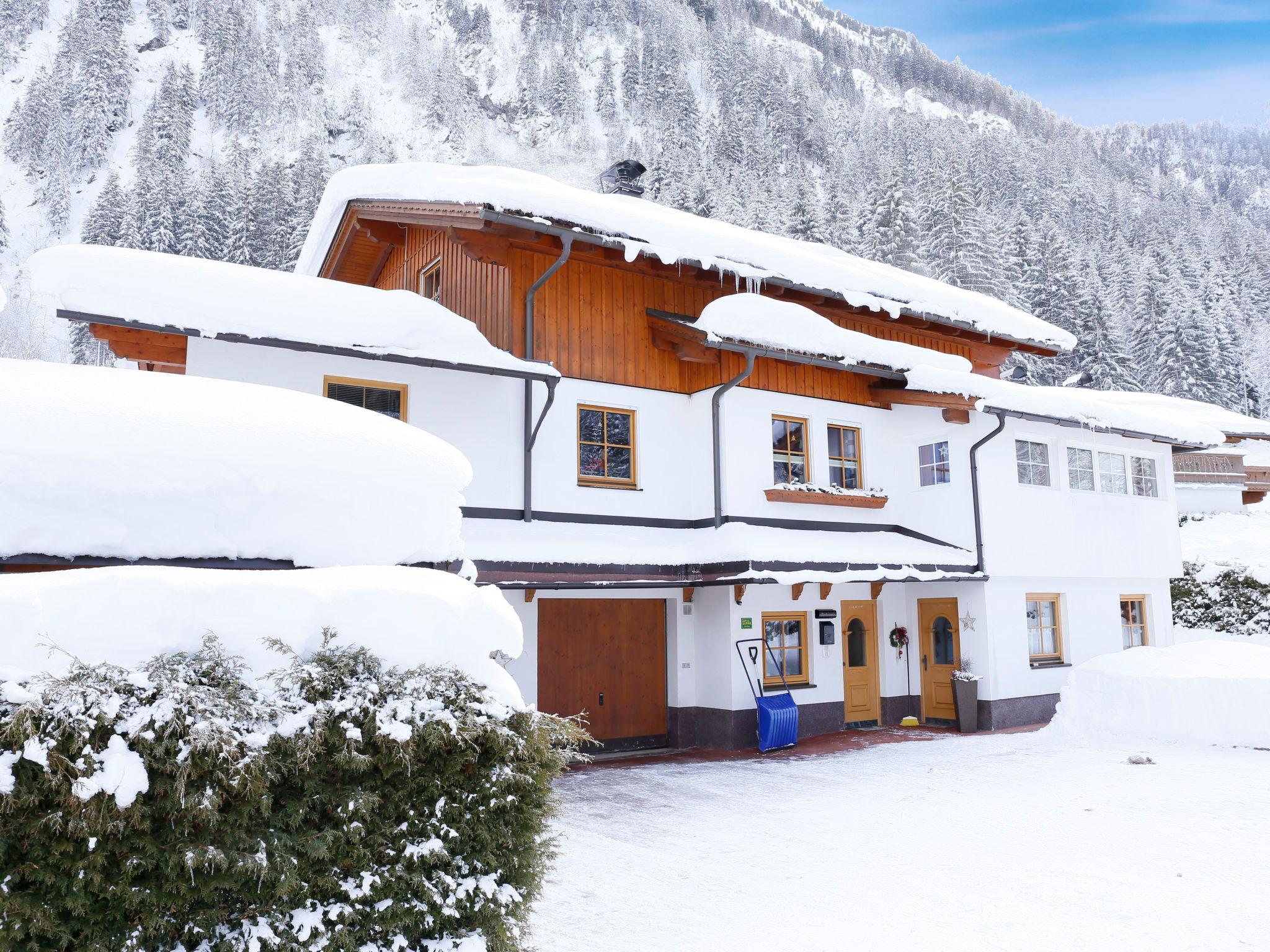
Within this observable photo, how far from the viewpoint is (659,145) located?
91.1 meters

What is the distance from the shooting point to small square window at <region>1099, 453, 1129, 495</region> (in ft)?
50.7

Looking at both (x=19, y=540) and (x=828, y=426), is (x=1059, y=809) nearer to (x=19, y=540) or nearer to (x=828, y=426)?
(x=828, y=426)

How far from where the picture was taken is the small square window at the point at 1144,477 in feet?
52.6

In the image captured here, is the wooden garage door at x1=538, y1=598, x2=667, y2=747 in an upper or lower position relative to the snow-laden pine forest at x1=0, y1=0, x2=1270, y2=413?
lower

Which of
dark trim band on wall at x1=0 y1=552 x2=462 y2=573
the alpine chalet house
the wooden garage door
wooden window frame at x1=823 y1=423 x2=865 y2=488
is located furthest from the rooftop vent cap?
dark trim band on wall at x1=0 y1=552 x2=462 y2=573

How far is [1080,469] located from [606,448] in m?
8.51

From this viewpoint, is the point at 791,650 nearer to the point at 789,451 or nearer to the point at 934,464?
the point at 789,451

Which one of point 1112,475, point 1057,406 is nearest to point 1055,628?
point 1112,475

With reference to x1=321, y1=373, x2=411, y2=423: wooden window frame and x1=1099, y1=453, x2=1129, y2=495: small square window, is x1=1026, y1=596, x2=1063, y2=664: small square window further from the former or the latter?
x1=321, y1=373, x2=411, y2=423: wooden window frame

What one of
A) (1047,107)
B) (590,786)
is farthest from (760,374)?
(1047,107)

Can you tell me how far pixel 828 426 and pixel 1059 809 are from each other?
7069 millimetres

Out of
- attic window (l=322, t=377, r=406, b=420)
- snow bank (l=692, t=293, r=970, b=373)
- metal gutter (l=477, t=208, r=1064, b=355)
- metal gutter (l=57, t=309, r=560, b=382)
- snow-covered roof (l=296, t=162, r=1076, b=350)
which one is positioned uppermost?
snow-covered roof (l=296, t=162, r=1076, b=350)

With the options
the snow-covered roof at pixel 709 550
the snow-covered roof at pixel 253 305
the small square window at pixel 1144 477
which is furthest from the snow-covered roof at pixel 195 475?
the small square window at pixel 1144 477

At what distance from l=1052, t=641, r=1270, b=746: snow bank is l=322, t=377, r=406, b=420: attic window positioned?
9768 millimetres
